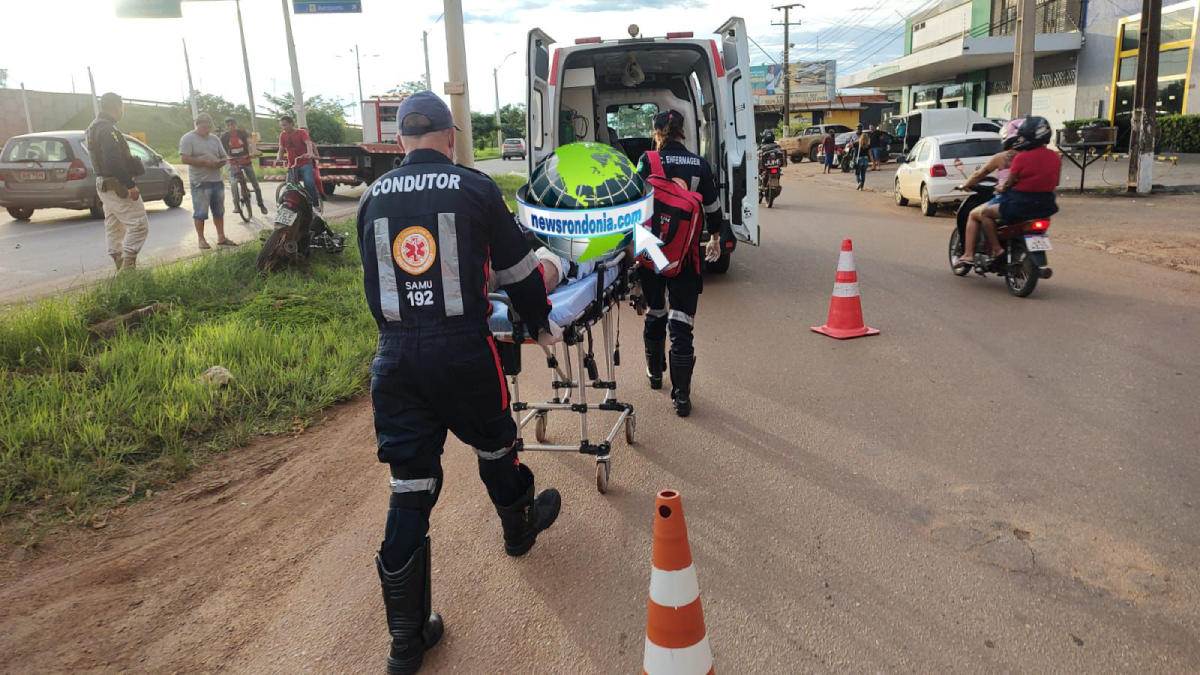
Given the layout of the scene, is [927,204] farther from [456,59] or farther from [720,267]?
[456,59]

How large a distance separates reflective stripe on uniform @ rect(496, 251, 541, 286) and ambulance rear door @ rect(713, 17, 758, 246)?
579 centimetres

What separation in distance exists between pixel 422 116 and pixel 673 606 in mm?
1864

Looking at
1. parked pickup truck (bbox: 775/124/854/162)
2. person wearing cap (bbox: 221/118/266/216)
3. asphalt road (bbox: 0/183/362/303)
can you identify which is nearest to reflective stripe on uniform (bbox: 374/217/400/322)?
asphalt road (bbox: 0/183/362/303)

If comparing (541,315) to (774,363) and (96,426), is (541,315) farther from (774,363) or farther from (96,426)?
(774,363)

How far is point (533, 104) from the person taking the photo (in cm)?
841

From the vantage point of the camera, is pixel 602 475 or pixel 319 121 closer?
pixel 602 475

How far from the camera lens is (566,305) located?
11.9 feet

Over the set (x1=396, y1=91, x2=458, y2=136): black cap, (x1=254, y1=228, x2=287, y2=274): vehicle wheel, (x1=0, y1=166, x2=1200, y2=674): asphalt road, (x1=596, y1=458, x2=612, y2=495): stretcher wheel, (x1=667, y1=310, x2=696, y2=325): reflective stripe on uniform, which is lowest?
(x1=0, y1=166, x2=1200, y2=674): asphalt road

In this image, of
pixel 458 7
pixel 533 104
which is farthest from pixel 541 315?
pixel 458 7

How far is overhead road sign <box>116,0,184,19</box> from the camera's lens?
66.5ft

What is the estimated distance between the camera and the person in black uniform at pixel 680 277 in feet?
17.0

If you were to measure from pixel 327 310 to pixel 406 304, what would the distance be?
4940mm

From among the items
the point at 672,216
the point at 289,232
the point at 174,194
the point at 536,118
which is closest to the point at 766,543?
the point at 672,216

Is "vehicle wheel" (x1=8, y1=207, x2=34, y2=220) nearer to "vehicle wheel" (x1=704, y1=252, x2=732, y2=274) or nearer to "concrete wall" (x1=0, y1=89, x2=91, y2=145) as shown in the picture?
"vehicle wheel" (x1=704, y1=252, x2=732, y2=274)
